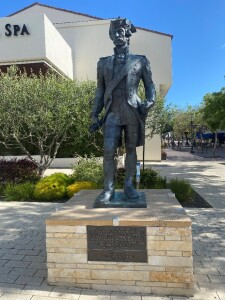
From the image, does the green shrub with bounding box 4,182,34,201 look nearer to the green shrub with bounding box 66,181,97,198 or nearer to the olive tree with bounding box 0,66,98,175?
the green shrub with bounding box 66,181,97,198

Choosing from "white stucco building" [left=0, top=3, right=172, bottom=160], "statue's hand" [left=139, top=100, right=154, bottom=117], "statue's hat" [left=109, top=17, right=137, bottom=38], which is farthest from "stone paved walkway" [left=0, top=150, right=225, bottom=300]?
"white stucco building" [left=0, top=3, right=172, bottom=160]

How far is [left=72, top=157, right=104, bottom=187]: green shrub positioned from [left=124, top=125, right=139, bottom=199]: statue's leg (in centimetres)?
447

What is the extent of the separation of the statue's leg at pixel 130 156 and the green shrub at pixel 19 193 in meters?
5.03

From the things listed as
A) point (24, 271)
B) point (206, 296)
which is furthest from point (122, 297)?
point (24, 271)

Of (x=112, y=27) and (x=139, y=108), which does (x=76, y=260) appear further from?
(x=112, y=27)

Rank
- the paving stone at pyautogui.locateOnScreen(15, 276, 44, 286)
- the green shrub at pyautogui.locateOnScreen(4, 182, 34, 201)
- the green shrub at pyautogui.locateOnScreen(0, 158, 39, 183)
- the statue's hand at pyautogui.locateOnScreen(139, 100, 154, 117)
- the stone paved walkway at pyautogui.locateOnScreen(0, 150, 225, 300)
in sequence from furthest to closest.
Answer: the green shrub at pyautogui.locateOnScreen(0, 158, 39, 183) → the green shrub at pyautogui.locateOnScreen(4, 182, 34, 201) → the statue's hand at pyautogui.locateOnScreen(139, 100, 154, 117) → the paving stone at pyautogui.locateOnScreen(15, 276, 44, 286) → the stone paved walkway at pyautogui.locateOnScreen(0, 150, 225, 300)

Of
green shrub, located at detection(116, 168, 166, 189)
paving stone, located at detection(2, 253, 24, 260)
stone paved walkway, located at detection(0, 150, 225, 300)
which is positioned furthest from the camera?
green shrub, located at detection(116, 168, 166, 189)

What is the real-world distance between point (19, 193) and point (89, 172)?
2.24 metres

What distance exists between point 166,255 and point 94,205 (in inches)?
44.7

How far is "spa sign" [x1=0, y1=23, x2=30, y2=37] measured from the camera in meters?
15.1

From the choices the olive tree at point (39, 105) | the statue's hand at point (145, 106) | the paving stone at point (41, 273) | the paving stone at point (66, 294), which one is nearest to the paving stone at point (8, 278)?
the paving stone at point (41, 273)

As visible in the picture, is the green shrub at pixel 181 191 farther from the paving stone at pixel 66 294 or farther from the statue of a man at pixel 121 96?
the paving stone at pixel 66 294

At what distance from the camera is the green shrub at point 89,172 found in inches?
356

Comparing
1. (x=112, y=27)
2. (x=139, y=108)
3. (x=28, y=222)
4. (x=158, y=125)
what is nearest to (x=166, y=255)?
(x=139, y=108)
